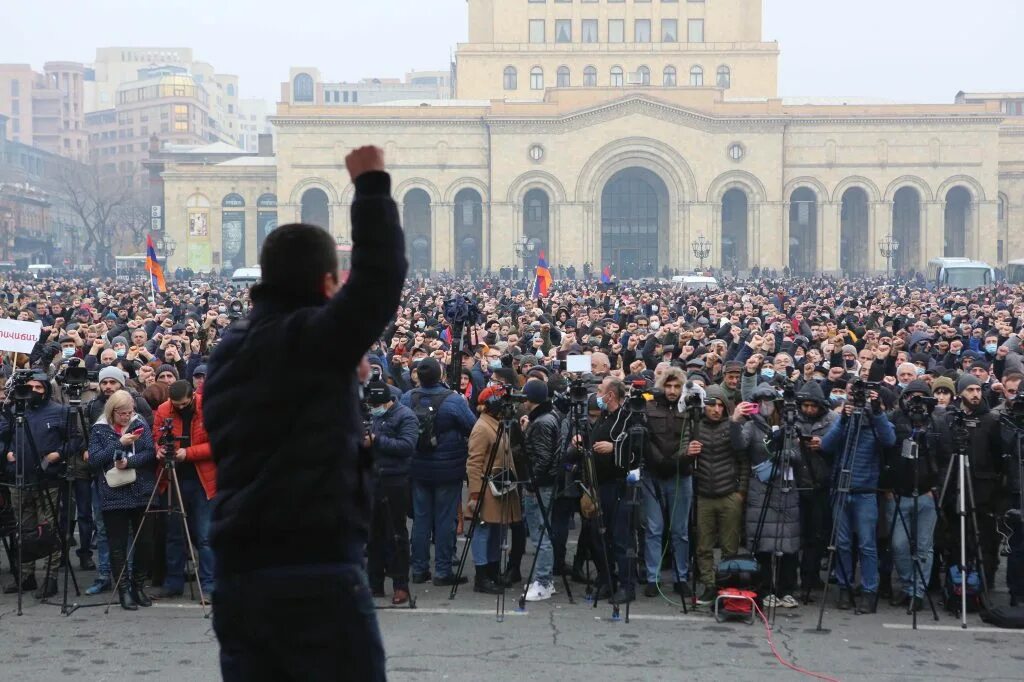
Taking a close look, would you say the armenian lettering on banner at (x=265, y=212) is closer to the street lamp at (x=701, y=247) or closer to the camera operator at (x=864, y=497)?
the street lamp at (x=701, y=247)

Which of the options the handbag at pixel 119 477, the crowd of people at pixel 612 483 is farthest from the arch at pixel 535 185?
the handbag at pixel 119 477

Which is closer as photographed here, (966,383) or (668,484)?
(668,484)

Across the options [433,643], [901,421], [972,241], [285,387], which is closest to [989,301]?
[901,421]

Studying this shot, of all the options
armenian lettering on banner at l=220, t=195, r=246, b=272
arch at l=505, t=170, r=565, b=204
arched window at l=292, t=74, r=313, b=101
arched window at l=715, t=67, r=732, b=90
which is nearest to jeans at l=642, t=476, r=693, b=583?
arch at l=505, t=170, r=565, b=204

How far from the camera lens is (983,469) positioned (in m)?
9.02

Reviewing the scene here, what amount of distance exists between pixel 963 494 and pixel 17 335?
7.61 metres

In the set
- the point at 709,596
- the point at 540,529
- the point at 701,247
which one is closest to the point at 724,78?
the point at 701,247

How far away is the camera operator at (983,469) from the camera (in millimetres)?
8992

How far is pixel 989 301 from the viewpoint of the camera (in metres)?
29.7

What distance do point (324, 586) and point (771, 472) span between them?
20.3 ft

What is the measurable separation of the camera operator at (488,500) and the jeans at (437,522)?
0.25 metres

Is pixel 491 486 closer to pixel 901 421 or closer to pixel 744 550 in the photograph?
pixel 744 550

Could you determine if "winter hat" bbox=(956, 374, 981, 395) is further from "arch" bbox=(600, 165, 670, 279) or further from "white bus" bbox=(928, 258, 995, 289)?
"arch" bbox=(600, 165, 670, 279)

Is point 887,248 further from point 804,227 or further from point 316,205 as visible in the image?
point 316,205
